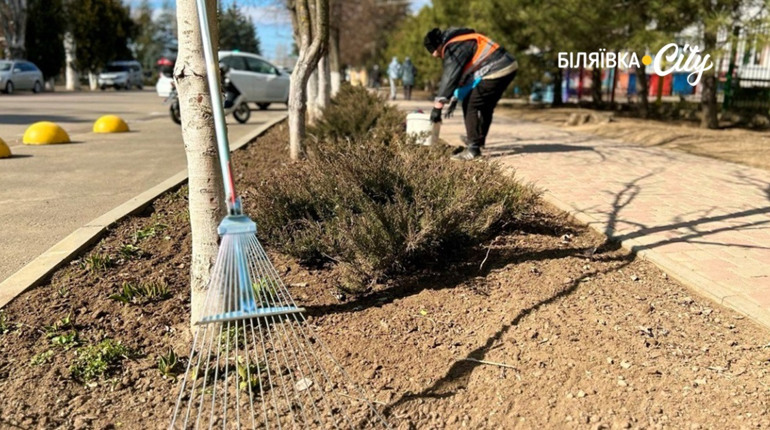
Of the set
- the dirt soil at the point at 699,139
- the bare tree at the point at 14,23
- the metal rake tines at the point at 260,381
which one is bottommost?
the metal rake tines at the point at 260,381

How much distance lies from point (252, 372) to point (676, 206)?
4.38 metres

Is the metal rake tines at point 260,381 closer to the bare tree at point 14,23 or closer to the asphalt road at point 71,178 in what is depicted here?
the asphalt road at point 71,178

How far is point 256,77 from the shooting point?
18.5 meters

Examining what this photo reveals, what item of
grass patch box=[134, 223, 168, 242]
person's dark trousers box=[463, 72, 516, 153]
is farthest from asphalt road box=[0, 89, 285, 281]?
person's dark trousers box=[463, 72, 516, 153]

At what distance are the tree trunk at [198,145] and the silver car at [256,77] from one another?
49.1ft

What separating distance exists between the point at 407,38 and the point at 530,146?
2678 centimetres

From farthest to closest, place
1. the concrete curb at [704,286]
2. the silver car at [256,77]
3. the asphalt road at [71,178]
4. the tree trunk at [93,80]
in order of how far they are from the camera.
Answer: the tree trunk at [93,80] < the silver car at [256,77] < the asphalt road at [71,178] < the concrete curb at [704,286]

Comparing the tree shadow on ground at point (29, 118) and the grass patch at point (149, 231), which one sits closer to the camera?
the grass patch at point (149, 231)

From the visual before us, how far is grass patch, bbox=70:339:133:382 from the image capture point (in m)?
2.81

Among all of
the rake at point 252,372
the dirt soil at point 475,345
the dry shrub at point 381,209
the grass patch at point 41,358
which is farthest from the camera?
the dry shrub at point 381,209

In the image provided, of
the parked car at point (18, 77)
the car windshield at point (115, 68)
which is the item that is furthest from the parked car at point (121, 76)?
the parked car at point (18, 77)

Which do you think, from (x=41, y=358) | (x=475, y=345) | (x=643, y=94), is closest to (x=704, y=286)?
(x=475, y=345)

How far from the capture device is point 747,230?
4898mm

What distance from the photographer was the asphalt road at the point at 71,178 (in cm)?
474
